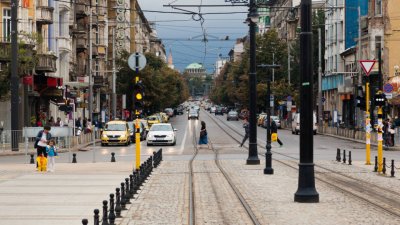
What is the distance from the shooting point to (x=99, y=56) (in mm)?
100938

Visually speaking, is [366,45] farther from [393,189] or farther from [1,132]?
[393,189]

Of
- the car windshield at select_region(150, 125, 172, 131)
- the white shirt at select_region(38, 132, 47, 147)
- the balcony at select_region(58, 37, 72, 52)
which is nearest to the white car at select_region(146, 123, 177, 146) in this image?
the car windshield at select_region(150, 125, 172, 131)

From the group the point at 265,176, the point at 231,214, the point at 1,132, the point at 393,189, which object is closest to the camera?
the point at 231,214

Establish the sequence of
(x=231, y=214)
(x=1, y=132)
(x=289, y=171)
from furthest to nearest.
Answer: (x=1, y=132) → (x=289, y=171) → (x=231, y=214)

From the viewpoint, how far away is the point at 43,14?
203ft

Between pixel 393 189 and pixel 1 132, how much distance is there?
28.6 meters

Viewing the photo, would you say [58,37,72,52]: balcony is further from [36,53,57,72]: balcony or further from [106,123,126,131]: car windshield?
[106,123,126,131]: car windshield

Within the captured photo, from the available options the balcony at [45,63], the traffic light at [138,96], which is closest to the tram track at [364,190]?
the traffic light at [138,96]

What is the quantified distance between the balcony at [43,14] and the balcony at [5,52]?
25.3 feet

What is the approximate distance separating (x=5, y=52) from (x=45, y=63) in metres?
8.10

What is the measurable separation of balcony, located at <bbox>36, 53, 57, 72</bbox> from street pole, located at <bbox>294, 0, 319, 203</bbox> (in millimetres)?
42067

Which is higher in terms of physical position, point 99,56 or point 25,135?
point 99,56

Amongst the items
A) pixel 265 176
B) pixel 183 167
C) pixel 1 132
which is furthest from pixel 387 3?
pixel 265 176

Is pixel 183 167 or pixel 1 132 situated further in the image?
pixel 1 132
